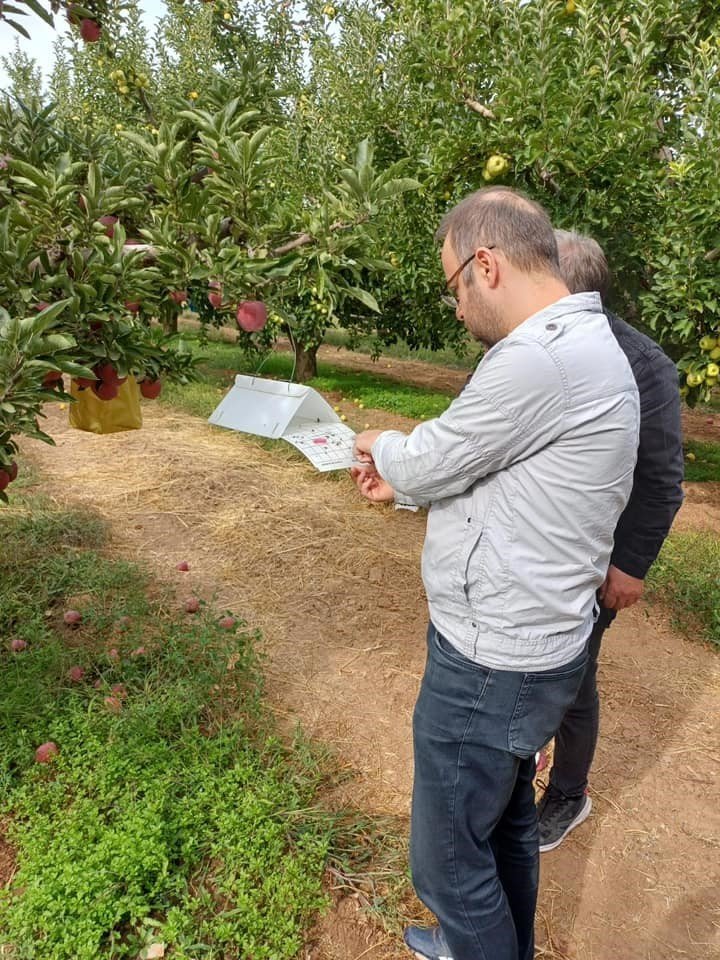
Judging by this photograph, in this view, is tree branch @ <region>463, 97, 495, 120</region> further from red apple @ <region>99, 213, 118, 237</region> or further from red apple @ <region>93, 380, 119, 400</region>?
red apple @ <region>93, 380, 119, 400</region>

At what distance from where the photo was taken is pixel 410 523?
19.0 ft

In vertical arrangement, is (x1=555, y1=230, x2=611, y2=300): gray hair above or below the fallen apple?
below

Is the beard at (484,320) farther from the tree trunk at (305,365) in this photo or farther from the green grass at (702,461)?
the tree trunk at (305,365)

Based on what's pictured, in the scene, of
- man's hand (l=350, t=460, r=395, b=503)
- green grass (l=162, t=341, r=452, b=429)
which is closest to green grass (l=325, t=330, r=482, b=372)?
green grass (l=162, t=341, r=452, b=429)

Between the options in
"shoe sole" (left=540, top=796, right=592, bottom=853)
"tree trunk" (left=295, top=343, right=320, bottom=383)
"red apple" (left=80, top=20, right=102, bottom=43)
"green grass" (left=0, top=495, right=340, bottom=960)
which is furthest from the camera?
"tree trunk" (left=295, top=343, right=320, bottom=383)

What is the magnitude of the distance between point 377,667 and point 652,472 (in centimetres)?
201

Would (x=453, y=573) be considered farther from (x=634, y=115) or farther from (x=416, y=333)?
(x=416, y=333)

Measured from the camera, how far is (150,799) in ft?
8.11

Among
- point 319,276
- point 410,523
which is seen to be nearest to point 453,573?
point 319,276

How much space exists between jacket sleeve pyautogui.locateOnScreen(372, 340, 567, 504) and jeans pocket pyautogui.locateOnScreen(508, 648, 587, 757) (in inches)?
16.7

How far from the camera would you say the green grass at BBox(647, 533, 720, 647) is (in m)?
4.16

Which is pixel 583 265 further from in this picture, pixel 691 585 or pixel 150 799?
pixel 691 585

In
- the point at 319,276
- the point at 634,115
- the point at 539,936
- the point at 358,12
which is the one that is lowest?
the point at 539,936

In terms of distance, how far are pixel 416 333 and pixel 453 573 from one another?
829 cm
